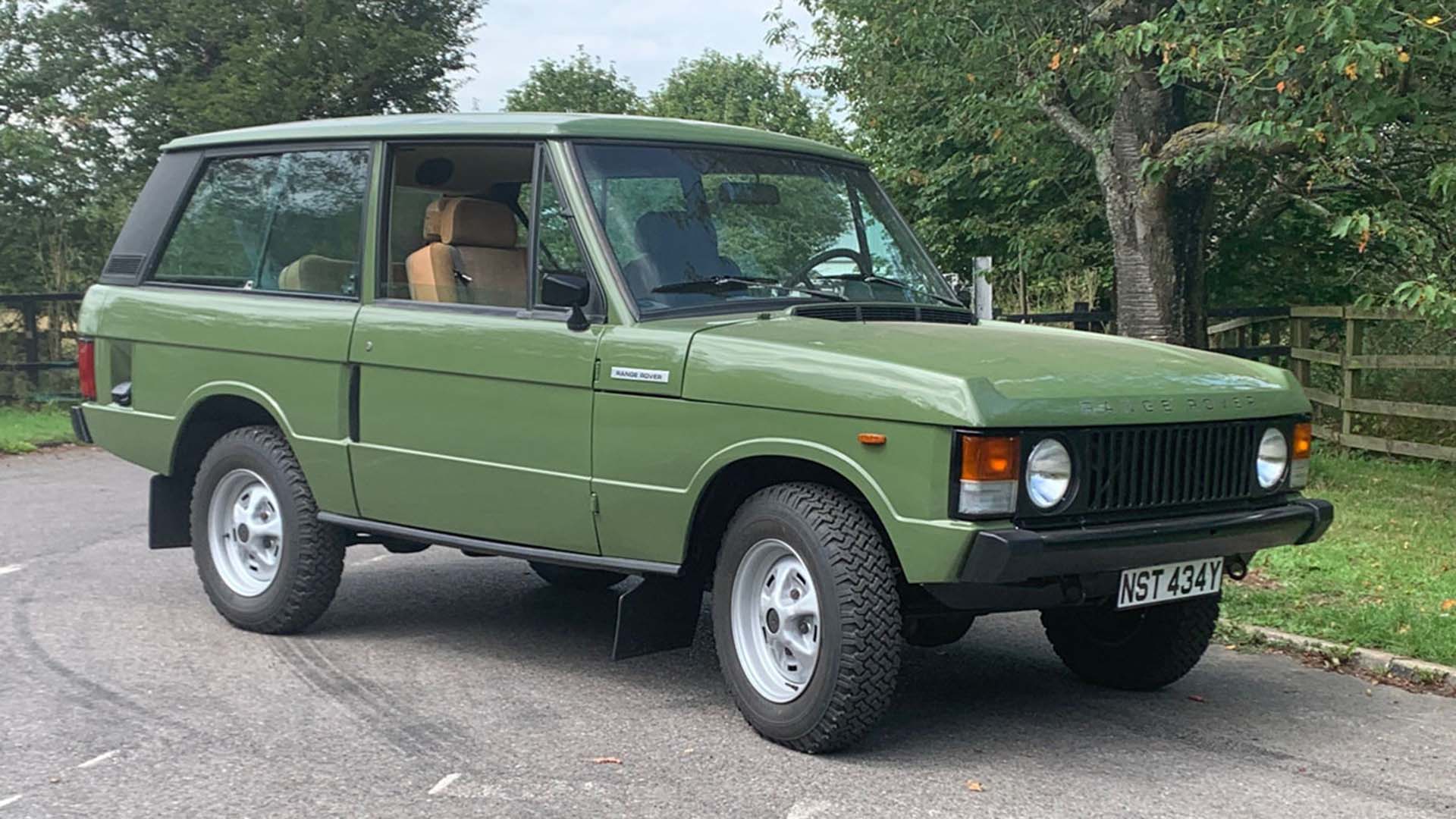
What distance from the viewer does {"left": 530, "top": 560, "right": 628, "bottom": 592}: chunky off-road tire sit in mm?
8180

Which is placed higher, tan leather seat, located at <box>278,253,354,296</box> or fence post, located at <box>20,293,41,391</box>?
tan leather seat, located at <box>278,253,354,296</box>

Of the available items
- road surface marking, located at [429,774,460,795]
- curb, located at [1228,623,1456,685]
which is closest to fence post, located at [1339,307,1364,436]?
curb, located at [1228,623,1456,685]

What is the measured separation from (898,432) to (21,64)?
2125 cm

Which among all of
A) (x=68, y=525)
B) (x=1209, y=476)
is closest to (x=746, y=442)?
(x=1209, y=476)

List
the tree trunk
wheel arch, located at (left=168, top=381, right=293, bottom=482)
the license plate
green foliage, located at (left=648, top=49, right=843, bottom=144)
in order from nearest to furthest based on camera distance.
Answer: the license plate, wheel arch, located at (left=168, top=381, right=293, bottom=482), the tree trunk, green foliage, located at (left=648, top=49, right=843, bottom=144)

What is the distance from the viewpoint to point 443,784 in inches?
194

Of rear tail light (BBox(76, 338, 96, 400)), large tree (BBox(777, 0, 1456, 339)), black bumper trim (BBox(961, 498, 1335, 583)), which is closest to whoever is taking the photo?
black bumper trim (BBox(961, 498, 1335, 583))

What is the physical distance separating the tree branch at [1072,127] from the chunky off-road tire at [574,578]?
7.00 meters

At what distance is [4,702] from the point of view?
19.3 ft

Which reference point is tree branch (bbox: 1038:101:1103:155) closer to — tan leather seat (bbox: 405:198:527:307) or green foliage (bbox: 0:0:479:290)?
tan leather seat (bbox: 405:198:527:307)

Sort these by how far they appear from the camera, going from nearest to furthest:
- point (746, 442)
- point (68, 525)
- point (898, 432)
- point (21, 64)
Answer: point (898, 432), point (746, 442), point (68, 525), point (21, 64)

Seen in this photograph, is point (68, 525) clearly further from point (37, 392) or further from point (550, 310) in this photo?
point (37, 392)

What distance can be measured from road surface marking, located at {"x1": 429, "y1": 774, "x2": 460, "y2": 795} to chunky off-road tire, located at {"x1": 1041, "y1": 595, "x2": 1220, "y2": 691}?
2364 millimetres

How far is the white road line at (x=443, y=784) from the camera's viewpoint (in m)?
4.85
